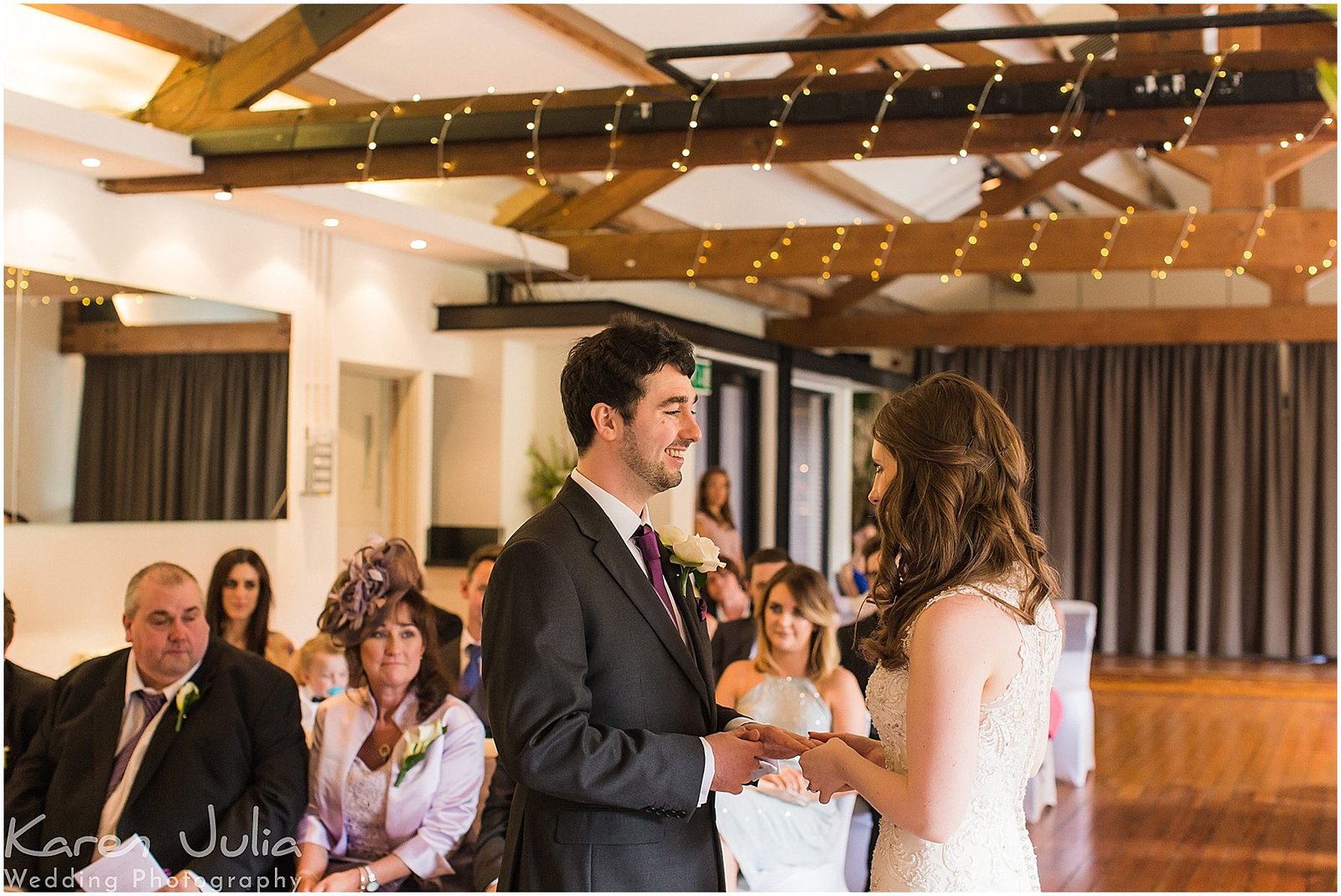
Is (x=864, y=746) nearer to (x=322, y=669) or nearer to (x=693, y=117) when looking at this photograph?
(x=693, y=117)

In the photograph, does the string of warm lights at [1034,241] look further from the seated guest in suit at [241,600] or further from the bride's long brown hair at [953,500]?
the bride's long brown hair at [953,500]

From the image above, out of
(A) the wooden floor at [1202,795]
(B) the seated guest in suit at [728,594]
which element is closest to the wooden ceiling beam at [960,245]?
(B) the seated guest in suit at [728,594]

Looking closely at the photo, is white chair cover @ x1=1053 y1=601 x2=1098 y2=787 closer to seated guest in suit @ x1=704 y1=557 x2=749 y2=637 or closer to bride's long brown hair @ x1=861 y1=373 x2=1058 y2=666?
seated guest in suit @ x1=704 y1=557 x2=749 y2=637

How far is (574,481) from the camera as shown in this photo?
7.42 ft

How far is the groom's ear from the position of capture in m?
2.22

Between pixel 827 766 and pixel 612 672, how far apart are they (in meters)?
0.41

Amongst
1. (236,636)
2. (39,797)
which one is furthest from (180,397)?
(39,797)

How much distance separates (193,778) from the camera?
3.33 m

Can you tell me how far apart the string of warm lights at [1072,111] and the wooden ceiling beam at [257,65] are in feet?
8.85

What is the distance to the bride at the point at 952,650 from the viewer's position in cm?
207

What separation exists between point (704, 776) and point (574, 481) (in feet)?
1.73

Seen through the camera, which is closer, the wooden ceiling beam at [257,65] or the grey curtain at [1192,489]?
the wooden ceiling beam at [257,65]

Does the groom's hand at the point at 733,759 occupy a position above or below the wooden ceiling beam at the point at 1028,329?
below

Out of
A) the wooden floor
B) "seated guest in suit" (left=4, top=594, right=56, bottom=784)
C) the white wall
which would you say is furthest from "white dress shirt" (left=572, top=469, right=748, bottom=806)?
the white wall
